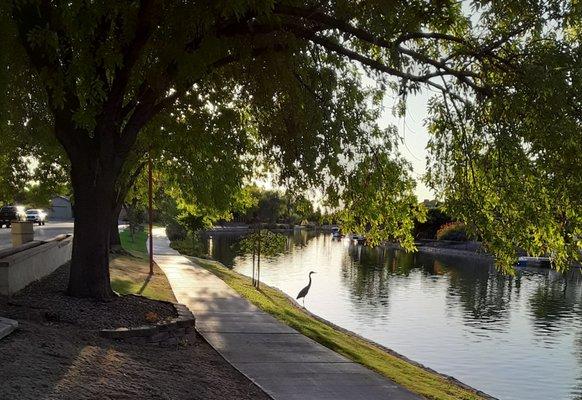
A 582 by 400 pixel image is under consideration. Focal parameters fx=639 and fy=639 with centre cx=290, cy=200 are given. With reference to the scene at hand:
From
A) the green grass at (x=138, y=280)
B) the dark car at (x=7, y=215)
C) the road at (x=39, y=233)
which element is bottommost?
the green grass at (x=138, y=280)

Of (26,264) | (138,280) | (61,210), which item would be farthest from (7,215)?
(61,210)

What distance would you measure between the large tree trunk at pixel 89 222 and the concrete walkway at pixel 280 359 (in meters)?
2.20

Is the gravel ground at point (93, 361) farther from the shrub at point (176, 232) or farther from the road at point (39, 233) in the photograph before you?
the shrub at point (176, 232)

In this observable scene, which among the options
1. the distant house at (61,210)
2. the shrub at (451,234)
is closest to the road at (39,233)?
the shrub at (451,234)

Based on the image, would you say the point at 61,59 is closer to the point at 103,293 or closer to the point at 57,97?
the point at 57,97

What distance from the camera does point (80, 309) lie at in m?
10.3

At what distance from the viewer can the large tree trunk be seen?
1106 cm

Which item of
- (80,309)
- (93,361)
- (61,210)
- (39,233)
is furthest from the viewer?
(61,210)

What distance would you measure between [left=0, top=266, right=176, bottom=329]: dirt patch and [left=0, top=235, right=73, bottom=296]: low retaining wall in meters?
0.22

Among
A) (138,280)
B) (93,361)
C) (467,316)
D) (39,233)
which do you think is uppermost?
(39,233)

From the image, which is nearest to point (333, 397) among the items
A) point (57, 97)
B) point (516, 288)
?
point (57, 97)

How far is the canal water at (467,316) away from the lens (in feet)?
58.0

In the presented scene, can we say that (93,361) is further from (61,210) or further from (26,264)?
(61,210)

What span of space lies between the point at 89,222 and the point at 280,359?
162 inches
